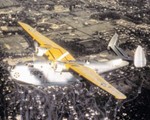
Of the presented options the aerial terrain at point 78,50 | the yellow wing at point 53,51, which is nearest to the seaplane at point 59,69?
the yellow wing at point 53,51

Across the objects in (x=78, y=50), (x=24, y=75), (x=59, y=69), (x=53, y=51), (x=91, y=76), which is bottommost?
(x=78, y=50)

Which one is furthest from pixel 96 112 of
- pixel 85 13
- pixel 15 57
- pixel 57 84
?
pixel 85 13

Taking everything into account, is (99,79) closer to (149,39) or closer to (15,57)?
(15,57)

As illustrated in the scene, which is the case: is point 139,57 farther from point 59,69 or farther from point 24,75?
point 24,75

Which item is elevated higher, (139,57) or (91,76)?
(139,57)

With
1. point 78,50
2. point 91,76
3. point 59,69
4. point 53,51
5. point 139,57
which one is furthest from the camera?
point 78,50

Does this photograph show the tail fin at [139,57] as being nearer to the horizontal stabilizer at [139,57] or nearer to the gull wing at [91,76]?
the horizontal stabilizer at [139,57]

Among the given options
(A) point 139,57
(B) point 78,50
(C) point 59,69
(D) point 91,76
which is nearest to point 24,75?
(C) point 59,69

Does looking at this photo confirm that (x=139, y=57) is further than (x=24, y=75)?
Yes
